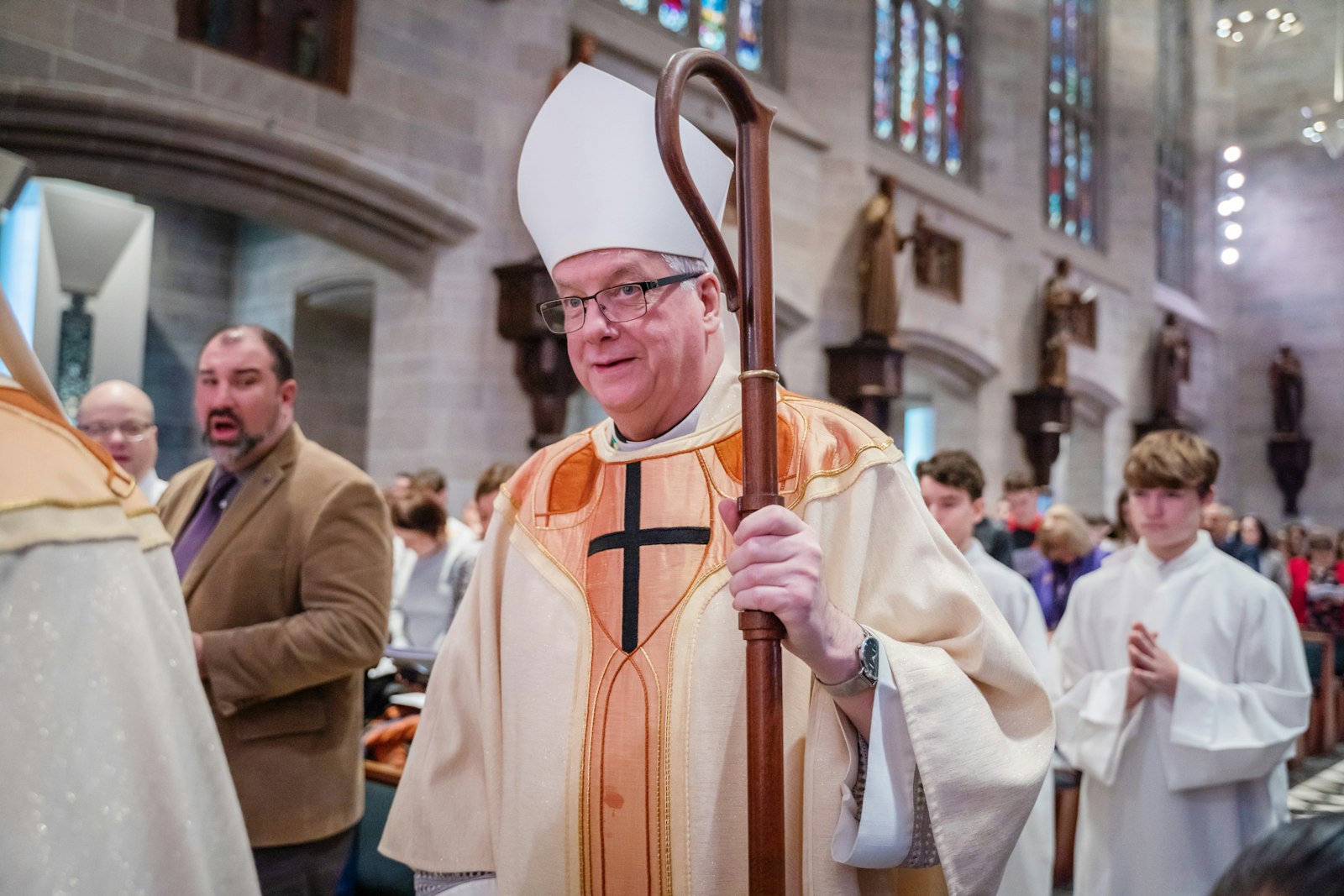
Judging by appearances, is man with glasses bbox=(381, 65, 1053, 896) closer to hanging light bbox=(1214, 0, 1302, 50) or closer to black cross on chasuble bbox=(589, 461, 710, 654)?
black cross on chasuble bbox=(589, 461, 710, 654)

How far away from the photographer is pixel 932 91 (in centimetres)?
1167

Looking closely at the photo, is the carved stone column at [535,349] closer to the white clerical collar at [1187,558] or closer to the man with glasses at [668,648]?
the white clerical collar at [1187,558]

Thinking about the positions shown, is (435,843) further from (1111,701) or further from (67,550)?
(1111,701)

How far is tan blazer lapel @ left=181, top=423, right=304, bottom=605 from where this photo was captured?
7.74 ft

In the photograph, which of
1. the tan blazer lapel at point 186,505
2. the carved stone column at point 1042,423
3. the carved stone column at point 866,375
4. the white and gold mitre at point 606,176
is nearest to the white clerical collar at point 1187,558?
the white and gold mitre at point 606,176

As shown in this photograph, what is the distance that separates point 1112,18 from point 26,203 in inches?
534

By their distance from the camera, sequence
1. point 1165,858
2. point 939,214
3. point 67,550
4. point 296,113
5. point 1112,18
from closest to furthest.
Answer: point 67,550, point 1165,858, point 296,113, point 939,214, point 1112,18

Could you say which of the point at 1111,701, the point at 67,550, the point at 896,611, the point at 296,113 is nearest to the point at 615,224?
the point at 896,611

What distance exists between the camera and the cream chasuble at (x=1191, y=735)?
2.82m

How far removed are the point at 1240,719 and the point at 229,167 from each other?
17.6 ft

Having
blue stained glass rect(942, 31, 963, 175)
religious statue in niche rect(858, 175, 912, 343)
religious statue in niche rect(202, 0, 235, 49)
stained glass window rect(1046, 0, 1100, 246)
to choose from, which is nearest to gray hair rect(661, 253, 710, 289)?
religious statue in niche rect(202, 0, 235, 49)

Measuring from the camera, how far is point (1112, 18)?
14.7m

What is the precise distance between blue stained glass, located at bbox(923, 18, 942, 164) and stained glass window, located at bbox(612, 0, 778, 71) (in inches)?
107

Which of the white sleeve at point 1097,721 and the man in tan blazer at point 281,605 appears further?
the white sleeve at point 1097,721
